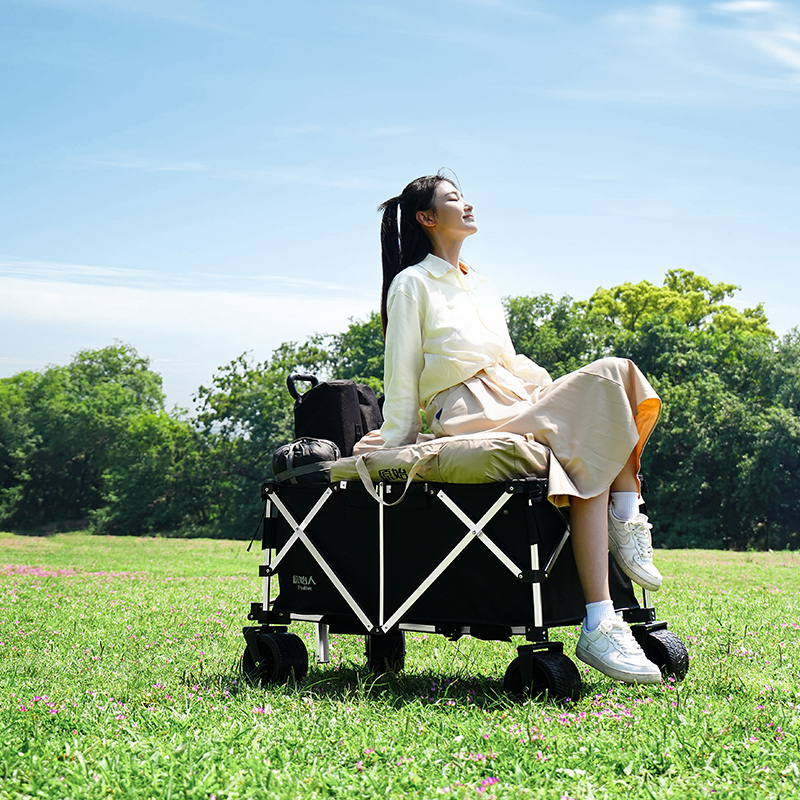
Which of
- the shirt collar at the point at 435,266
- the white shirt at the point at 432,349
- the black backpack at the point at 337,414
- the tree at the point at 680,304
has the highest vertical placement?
the tree at the point at 680,304

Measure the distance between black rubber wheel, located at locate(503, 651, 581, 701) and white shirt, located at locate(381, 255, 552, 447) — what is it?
1298mm

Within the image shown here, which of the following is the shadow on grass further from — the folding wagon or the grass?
the folding wagon

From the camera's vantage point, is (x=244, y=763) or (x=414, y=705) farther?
(x=414, y=705)

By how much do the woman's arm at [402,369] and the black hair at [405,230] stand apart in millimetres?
258

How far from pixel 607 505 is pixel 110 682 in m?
2.79

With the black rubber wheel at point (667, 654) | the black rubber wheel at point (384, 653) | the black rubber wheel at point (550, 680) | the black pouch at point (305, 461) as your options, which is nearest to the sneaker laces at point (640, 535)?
the black rubber wheel at point (667, 654)

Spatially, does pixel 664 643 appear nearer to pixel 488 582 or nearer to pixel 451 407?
pixel 488 582

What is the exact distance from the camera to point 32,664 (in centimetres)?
542

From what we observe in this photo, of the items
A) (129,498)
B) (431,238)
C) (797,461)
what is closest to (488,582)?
(431,238)

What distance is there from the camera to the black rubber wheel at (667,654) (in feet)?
13.9

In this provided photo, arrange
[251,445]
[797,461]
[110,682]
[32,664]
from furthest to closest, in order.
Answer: [251,445], [797,461], [32,664], [110,682]

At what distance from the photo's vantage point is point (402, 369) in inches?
179

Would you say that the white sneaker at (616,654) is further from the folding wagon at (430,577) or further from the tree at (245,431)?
the tree at (245,431)

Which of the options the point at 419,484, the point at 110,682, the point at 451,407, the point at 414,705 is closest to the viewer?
the point at 414,705
